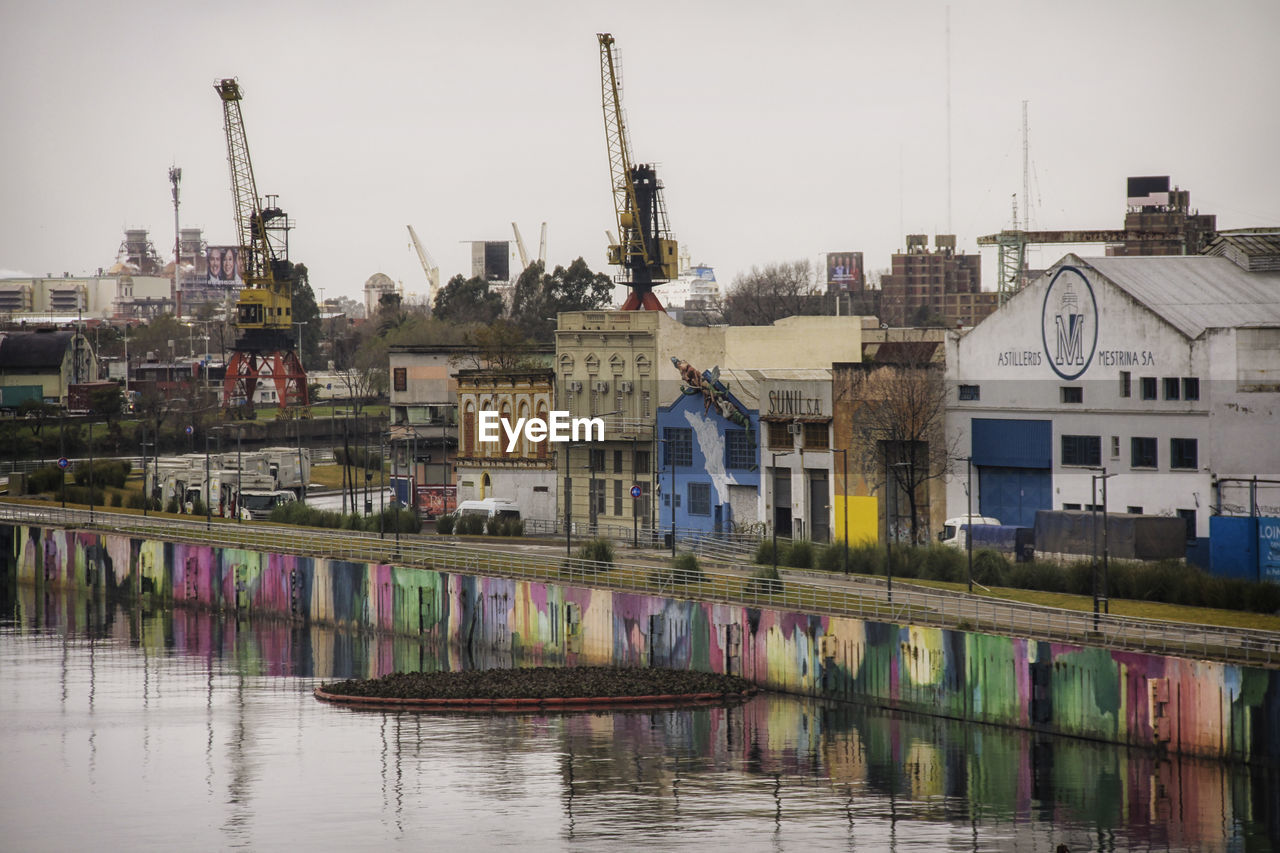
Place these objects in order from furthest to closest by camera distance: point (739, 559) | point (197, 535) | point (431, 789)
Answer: point (197, 535) → point (739, 559) → point (431, 789)

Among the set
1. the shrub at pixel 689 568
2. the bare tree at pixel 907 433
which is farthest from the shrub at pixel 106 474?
the shrub at pixel 689 568

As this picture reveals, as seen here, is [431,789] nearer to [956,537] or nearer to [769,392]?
[956,537]

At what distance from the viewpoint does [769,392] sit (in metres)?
99.1

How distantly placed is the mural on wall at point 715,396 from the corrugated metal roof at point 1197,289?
73.2ft

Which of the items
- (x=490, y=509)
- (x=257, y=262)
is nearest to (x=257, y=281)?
(x=257, y=262)

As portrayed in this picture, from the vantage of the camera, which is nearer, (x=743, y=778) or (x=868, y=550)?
(x=743, y=778)

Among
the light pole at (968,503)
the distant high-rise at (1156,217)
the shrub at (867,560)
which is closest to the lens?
the light pole at (968,503)

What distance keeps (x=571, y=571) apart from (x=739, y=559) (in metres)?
8.94

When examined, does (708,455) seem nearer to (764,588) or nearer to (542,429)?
(542,429)

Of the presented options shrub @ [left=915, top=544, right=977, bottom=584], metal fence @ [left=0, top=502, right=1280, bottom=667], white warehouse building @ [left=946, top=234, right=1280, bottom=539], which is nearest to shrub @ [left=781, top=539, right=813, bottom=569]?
metal fence @ [left=0, top=502, right=1280, bottom=667]

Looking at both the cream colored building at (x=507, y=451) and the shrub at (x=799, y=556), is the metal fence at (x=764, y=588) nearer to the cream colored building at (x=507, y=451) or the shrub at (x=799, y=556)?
the shrub at (x=799, y=556)

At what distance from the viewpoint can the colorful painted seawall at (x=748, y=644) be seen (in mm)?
57562

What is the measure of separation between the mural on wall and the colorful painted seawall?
64.7 feet

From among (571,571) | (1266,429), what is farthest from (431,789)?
(1266,429)
